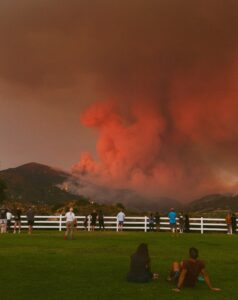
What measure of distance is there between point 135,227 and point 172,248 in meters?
21.2

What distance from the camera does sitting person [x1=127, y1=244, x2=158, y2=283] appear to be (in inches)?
593

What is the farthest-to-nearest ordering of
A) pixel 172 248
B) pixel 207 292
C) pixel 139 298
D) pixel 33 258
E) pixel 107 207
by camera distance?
1. pixel 107 207
2. pixel 172 248
3. pixel 33 258
4. pixel 207 292
5. pixel 139 298

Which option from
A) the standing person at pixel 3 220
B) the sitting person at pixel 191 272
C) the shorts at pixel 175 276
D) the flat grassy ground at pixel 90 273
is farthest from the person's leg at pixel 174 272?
the standing person at pixel 3 220

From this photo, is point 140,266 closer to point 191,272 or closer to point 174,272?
point 174,272

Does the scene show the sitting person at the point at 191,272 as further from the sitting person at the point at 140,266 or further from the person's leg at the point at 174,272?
the sitting person at the point at 140,266

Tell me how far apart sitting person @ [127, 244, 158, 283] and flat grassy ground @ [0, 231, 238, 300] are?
294 mm

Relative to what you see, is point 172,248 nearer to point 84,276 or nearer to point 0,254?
point 0,254

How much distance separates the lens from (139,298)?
42.1 ft

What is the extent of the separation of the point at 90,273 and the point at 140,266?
90.1 inches

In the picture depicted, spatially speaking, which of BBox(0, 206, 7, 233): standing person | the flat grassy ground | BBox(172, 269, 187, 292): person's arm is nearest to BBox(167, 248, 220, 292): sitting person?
BBox(172, 269, 187, 292): person's arm

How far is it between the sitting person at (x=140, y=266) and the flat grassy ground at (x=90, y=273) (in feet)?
0.97

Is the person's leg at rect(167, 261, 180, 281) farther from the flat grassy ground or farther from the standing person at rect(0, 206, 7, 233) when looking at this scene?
the standing person at rect(0, 206, 7, 233)

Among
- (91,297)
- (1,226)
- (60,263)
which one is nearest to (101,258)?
(60,263)

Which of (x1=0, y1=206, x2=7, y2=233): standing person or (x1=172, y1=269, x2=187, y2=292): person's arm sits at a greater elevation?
(x1=0, y1=206, x2=7, y2=233): standing person
